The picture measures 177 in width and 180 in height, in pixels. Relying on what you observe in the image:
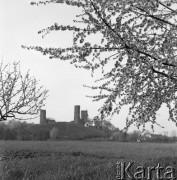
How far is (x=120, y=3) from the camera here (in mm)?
6121

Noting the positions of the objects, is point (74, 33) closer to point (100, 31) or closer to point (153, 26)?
point (100, 31)

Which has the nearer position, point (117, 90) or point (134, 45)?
point (134, 45)

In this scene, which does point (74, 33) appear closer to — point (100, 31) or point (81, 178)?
point (100, 31)

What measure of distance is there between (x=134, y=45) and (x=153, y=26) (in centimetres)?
131

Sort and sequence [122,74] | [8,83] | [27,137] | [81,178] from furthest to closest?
[27,137], [8,83], [81,178], [122,74]

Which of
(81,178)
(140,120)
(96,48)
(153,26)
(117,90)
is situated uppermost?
(153,26)

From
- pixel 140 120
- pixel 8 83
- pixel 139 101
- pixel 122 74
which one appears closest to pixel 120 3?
pixel 122 74

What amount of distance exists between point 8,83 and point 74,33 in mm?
11432

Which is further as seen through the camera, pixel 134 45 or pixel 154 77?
pixel 154 77

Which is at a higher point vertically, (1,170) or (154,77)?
(154,77)

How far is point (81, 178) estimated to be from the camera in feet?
29.7

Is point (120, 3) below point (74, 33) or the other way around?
the other way around

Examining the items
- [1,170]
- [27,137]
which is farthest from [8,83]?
[27,137]

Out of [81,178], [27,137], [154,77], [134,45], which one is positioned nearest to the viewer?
[134,45]
